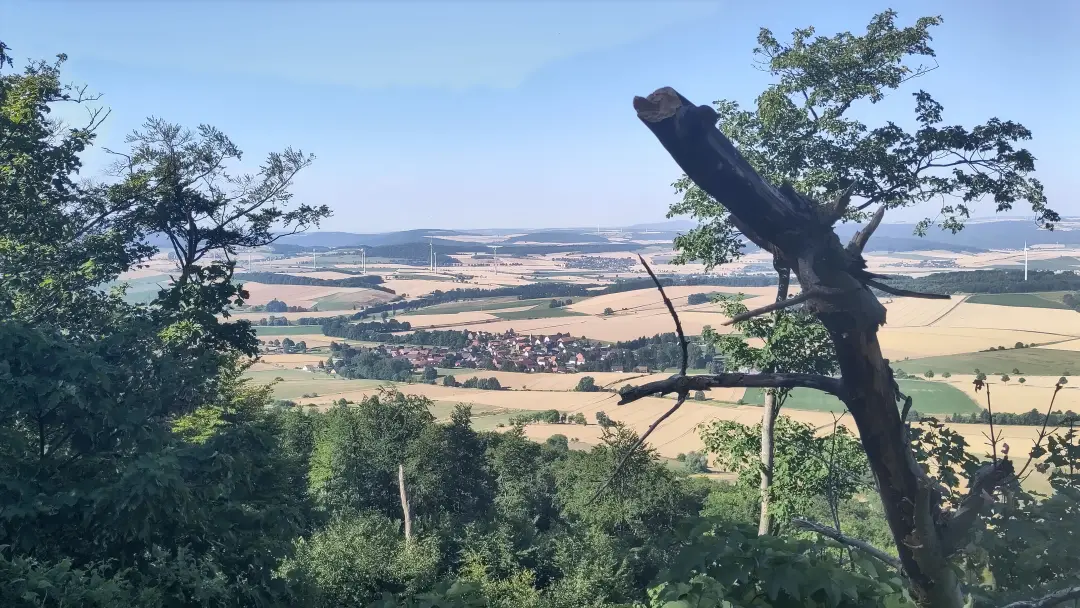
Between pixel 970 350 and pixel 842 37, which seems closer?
pixel 842 37

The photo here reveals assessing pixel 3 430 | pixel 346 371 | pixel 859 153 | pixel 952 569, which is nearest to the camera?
pixel 952 569

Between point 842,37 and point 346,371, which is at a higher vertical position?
point 842,37

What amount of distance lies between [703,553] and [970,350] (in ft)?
70.1

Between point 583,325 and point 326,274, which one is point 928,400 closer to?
point 583,325

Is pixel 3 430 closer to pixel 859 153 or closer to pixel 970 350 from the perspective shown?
pixel 859 153

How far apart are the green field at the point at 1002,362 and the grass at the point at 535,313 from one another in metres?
24.0

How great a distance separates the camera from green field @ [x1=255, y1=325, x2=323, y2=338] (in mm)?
36559

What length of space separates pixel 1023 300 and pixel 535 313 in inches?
1073

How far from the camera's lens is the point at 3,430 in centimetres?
511

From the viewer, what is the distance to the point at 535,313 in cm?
4434

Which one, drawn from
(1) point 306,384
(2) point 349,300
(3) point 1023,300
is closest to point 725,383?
(3) point 1023,300

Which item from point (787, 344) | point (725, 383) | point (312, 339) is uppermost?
point (725, 383)

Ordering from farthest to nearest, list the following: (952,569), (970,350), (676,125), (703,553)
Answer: (970,350), (703,553), (952,569), (676,125)

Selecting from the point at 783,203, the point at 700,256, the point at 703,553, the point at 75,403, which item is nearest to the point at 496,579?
the point at 700,256
